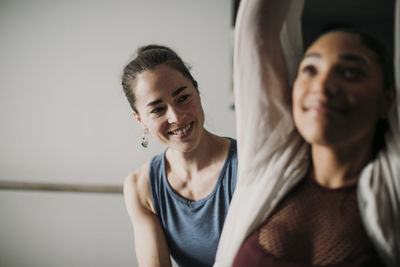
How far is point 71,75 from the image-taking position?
1.34m

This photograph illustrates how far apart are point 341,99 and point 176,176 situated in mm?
511

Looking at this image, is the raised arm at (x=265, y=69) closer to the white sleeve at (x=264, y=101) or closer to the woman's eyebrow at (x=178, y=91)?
the white sleeve at (x=264, y=101)

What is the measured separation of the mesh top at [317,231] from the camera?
1.04ft

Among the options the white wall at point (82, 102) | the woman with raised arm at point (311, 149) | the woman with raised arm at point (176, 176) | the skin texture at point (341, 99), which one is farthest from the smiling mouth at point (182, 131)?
the white wall at point (82, 102)

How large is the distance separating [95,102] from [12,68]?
1.47 ft

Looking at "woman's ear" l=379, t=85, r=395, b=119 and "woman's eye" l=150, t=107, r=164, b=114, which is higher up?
"woman's ear" l=379, t=85, r=395, b=119

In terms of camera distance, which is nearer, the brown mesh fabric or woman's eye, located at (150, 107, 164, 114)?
the brown mesh fabric

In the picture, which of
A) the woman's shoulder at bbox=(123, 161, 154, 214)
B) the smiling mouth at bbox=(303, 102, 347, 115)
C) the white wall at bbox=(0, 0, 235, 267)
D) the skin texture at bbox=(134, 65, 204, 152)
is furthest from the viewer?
the white wall at bbox=(0, 0, 235, 267)

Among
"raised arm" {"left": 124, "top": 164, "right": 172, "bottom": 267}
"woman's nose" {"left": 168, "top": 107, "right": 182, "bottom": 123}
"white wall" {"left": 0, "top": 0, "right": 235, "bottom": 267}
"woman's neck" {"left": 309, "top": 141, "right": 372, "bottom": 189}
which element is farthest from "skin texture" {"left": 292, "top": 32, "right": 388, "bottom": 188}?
"white wall" {"left": 0, "top": 0, "right": 235, "bottom": 267}

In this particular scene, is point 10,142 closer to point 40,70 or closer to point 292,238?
point 40,70

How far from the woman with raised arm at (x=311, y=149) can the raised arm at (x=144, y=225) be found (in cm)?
29

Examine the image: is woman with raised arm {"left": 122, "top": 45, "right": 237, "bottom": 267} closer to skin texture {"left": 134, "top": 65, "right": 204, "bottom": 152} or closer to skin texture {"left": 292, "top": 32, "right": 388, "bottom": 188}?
skin texture {"left": 134, "top": 65, "right": 204, "bottom": 152}

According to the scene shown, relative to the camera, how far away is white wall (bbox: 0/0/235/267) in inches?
49.9

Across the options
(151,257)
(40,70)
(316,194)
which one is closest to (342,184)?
(316,194)
